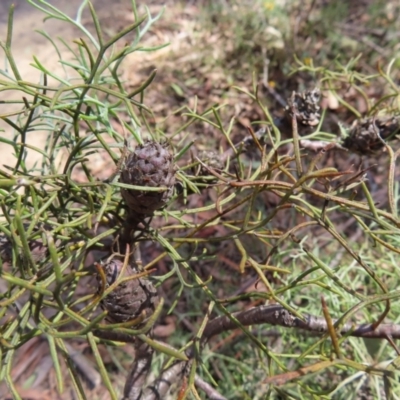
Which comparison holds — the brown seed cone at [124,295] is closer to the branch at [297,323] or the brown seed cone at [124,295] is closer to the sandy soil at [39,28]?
the branch at [297,323]

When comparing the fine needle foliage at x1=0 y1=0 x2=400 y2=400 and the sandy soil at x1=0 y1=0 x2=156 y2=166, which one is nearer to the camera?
the fine needle foliage at x1=0 y1=0 x2=400 y2=400

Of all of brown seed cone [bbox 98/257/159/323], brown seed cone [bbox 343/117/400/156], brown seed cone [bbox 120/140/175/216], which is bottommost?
brown seed cone [bbox 343/117/400/156]

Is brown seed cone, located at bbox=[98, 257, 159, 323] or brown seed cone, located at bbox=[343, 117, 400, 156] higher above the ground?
brown seed cone, located at bbox=[98, 257, 159, 323]

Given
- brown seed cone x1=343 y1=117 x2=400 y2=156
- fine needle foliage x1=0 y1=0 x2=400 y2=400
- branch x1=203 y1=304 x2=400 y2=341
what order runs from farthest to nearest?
1. brown seed cone x1=343 y1=117 x2=400 y2=156
2. branch x1=203 y1=304 x2=400 y2=341
3. fine needle foliage x1=0 y1=0 x2=400 y2=400

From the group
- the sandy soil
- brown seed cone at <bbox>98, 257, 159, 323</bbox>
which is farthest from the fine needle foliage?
the sandy soil

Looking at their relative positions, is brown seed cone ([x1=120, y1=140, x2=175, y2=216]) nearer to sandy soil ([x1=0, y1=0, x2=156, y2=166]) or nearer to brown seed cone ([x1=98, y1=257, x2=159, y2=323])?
brown seed cone ([x1=98, y1=257, x2=159, y2=323])

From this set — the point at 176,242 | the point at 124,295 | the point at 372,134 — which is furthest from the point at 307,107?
the point at 124,295

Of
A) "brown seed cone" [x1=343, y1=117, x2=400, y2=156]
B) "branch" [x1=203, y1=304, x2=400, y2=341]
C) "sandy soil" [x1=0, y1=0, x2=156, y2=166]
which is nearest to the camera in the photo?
"branch" [x1=203, y1=304, x2=400, y2=341]

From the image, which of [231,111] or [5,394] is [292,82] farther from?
[5,394]
